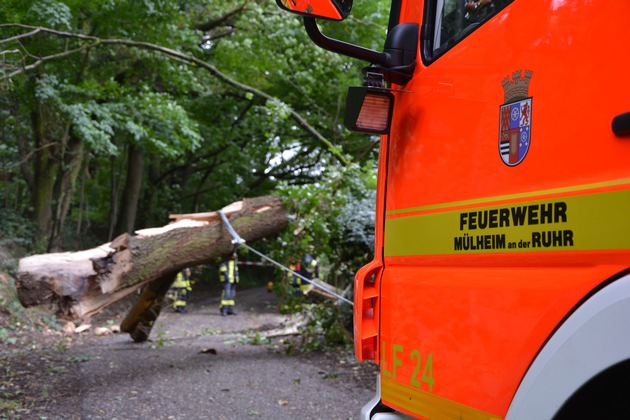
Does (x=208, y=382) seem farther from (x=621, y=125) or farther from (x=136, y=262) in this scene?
(x=621, y=125)

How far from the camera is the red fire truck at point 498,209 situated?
64.4 inches

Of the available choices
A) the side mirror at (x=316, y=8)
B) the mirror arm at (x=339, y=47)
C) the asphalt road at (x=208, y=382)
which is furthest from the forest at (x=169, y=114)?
the side mirror at (x=316, y=8)

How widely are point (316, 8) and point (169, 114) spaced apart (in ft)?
35.9

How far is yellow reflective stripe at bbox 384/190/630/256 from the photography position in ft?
5.18

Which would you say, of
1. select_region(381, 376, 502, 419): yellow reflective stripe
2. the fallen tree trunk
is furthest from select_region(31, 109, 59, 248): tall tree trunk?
select_region(381, 376, 502, 419): yellow reflective stripe

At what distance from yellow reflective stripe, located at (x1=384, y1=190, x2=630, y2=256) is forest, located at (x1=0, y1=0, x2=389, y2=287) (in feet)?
18.1

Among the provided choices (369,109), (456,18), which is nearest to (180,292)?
(369,109)

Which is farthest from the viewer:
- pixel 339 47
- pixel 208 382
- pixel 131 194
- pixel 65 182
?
pixel 131 194

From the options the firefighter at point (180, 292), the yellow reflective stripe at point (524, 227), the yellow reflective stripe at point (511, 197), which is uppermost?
the yellow reflective stripe at point (511, 197)

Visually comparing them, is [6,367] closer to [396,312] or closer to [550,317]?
[396,312]

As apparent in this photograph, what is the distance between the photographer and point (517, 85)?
2.00m

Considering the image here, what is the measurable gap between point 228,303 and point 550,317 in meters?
15.7

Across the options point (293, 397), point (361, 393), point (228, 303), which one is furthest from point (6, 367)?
point (228, 303)

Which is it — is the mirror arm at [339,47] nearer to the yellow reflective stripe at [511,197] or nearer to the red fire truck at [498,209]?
the red fire truck at [498,209]
